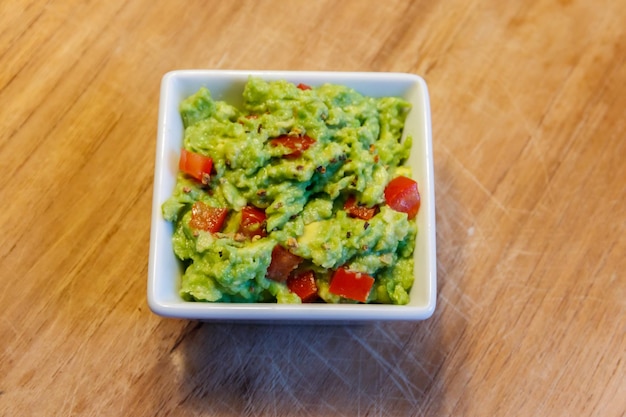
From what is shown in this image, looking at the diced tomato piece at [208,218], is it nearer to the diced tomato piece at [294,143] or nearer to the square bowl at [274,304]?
the square bowl at [274,304]

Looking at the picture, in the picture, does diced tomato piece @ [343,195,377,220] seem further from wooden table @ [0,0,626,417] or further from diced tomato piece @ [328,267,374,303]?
wooden table @ [0,0,626,417]

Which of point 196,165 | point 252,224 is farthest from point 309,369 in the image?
point 196,165

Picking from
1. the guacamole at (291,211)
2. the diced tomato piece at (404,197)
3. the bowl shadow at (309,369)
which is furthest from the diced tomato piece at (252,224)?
the bowl shadow at (309,369)

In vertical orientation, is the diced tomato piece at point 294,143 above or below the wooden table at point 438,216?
above

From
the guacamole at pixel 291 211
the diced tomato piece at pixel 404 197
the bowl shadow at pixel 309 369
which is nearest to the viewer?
the guacamole at pixel 291 211

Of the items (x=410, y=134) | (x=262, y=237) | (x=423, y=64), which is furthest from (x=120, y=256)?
(x=423, y=64)

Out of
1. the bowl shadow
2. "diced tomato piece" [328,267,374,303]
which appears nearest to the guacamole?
"diced tomato piece" [328,267,374,303]

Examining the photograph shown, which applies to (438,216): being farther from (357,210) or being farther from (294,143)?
(294,143)
